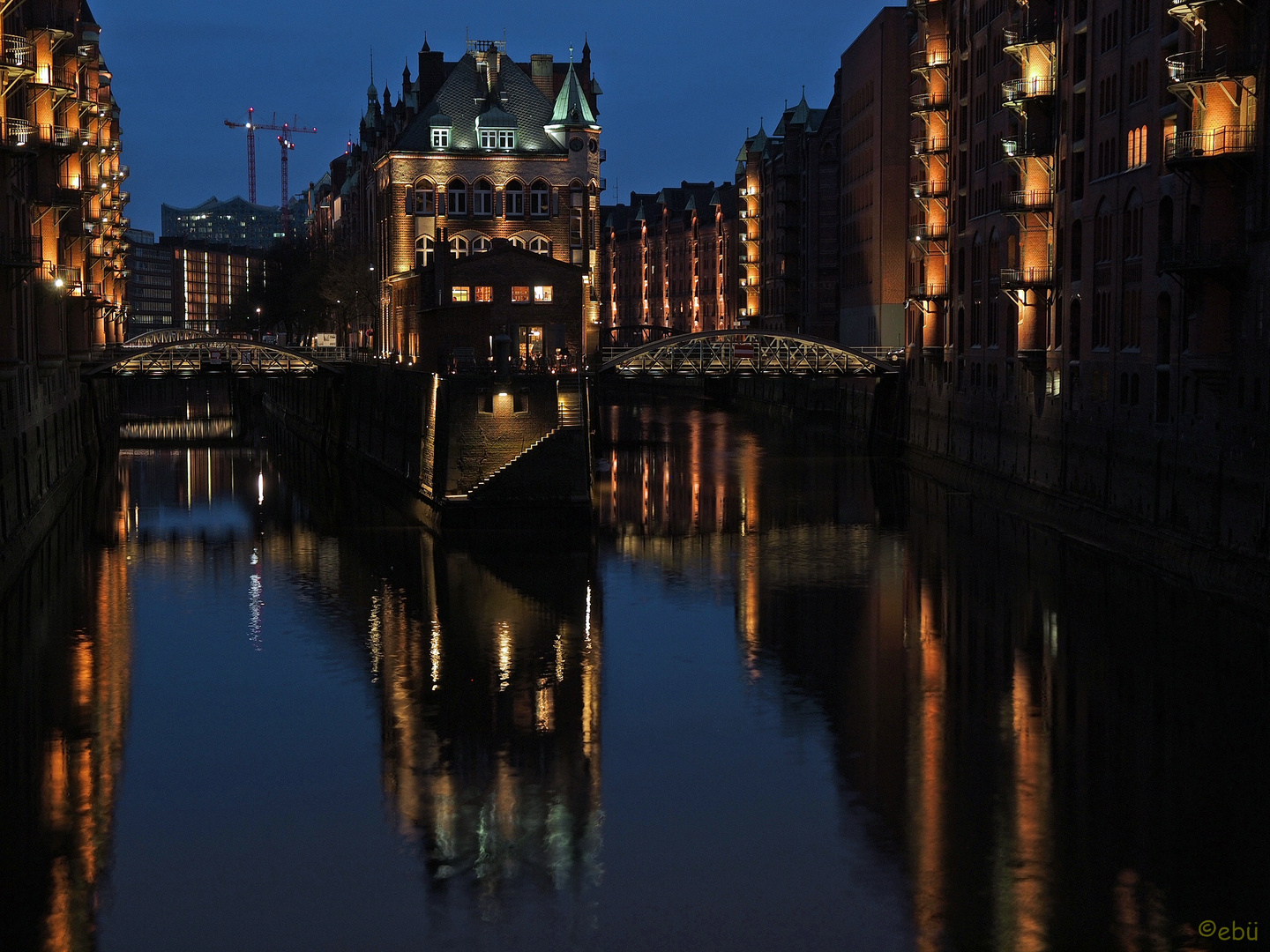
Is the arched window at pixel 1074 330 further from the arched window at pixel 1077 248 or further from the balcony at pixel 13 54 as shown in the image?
the balcony at pixel 13 54

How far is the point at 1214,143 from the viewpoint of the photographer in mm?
46281

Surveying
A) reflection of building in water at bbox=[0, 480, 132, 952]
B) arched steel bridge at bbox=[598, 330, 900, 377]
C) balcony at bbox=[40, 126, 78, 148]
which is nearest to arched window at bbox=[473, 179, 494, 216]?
arched steel bridge at bbox=[598, 330, 900, 377]

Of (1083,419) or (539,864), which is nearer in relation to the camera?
(539,864)

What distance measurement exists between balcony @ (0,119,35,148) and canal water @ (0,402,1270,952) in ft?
42.7

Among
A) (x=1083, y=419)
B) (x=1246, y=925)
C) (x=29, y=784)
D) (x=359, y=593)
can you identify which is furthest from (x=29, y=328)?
(x=1246, y=925)

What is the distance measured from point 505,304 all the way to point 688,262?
10548 centimetres

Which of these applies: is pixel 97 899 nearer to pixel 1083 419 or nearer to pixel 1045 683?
pixel 1045 683

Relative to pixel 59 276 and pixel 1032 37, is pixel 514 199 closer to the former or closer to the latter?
pixel 1032 37

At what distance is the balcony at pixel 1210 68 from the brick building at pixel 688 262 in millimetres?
103191

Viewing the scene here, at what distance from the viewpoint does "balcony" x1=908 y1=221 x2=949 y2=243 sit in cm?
8331

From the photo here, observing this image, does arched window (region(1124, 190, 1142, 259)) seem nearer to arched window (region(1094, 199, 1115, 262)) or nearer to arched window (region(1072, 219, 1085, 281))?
arched window (region(1094, 199, 1115, 262))

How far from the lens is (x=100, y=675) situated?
117ft

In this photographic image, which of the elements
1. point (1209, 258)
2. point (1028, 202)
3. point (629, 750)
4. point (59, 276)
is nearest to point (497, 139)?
point (1028, 202)

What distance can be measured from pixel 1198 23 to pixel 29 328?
4062 cm
